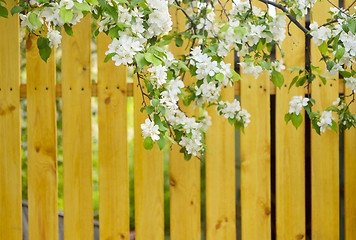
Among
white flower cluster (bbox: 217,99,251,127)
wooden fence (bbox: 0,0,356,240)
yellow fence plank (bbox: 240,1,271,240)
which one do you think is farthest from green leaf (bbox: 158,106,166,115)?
yellow fence plank (bbox: 240,1,271,240)

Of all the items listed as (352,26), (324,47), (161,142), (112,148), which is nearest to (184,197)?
(112,148)

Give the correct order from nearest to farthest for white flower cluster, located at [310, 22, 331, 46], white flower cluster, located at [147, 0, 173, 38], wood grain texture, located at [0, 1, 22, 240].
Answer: white flower cluster, located at [147, 0, 173, 38]
white flower cluster, located at [310, 22, 331, 46]
wood grain texture, located at [0, 1, 22, 240]

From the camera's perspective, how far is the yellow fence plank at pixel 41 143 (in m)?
1.78

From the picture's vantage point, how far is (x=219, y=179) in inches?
72.8

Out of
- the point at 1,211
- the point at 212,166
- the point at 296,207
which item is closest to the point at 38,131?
the point at 1,211

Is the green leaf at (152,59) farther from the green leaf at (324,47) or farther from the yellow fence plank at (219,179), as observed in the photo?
the yellow fence plank at (219,179)

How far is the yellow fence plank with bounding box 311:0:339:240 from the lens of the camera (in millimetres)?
1874

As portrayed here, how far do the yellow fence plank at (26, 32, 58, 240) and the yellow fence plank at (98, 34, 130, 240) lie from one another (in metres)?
0.22

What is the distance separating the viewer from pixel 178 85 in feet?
4.01

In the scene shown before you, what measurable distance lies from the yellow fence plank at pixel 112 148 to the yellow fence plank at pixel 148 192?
0.06 m

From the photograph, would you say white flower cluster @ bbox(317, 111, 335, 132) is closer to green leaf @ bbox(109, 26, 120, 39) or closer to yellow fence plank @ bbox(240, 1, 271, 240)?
yellow fence plank @ bbox(240, 1, 271, 240)

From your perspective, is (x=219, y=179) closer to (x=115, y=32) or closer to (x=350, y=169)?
(x=350, y=169)

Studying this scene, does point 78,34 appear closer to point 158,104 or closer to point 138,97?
point 138,97

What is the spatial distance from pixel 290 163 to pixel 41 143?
47.3 inches
